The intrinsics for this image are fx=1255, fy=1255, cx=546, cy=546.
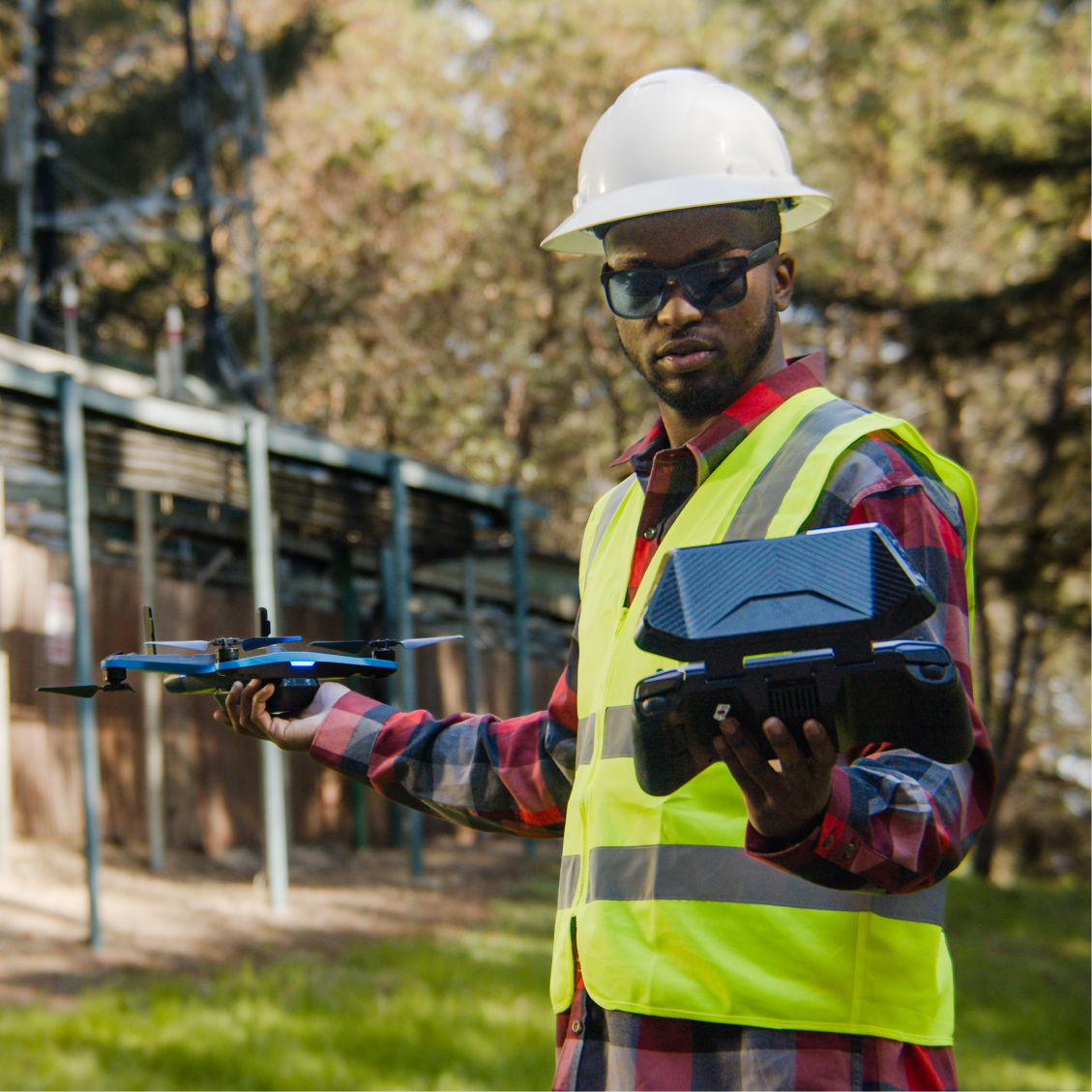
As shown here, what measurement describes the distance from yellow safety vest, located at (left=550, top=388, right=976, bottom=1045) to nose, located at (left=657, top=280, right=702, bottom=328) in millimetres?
191

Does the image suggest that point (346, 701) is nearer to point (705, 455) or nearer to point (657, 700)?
point (705, 455)

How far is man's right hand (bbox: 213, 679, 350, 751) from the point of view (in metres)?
1.83

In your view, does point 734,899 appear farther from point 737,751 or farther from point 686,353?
point 686,353

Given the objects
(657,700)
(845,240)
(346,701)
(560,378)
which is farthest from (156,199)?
(657,700)

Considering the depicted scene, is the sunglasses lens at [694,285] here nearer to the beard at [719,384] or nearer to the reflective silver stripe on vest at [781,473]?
the beard at [719,384]

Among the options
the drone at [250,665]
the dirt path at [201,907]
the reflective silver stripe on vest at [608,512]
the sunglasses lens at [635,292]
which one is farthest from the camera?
the dirt path at [201,907]

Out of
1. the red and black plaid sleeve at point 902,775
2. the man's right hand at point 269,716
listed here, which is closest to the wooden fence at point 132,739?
the man's right hand at point 269,716

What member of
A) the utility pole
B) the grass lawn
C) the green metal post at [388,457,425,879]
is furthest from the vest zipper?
the utility pole

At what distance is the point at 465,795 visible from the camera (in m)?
2.15

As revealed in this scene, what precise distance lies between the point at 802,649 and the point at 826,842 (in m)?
0.27

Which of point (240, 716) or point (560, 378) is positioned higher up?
point (560, 378)

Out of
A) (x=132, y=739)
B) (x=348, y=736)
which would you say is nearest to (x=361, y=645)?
(x=348, y=736)

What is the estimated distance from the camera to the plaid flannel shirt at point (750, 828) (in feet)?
4.37

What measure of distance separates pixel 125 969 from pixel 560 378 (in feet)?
47.8
